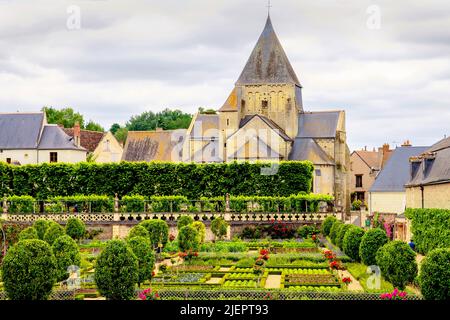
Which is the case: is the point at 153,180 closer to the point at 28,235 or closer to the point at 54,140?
the point at 54,140

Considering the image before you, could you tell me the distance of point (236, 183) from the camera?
58094mm

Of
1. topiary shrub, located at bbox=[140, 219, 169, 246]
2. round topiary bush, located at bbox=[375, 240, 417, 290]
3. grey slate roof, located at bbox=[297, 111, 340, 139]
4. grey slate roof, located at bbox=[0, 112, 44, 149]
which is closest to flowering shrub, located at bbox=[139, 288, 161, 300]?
round topiary bush, located at bbox=[375, 240, 417, 290]

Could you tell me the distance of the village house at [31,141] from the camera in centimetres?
7175

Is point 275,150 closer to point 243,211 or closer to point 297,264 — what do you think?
point 243,211

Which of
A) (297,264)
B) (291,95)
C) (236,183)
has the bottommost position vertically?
(297,264)

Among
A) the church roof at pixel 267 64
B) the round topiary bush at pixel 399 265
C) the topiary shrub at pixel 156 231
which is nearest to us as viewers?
the round topiary bush at pixel 399 265

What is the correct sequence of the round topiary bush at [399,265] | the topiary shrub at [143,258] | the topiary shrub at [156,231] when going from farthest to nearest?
the topiary shrub at [156,231], the topiary shrub at [143,258], the round topiary bush at [399,265]

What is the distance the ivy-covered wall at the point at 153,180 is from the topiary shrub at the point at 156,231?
1759 centimetres

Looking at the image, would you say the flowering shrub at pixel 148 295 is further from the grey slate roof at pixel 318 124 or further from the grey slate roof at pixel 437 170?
the grey slate roof at pixel 318 124

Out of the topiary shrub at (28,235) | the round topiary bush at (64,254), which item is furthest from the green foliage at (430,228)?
the topiary shrub at (28,235)

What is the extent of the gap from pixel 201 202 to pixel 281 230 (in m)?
8.51

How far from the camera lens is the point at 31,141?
71938mm

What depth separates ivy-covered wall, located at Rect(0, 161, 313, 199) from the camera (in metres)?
57.4
